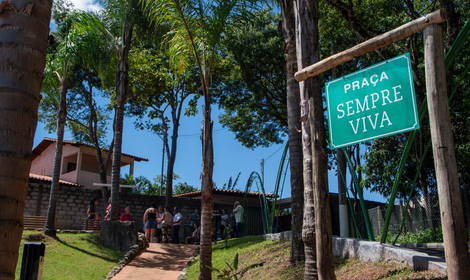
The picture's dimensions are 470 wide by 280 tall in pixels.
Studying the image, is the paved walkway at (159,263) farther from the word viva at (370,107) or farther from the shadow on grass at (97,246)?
the word viva at (370,107)

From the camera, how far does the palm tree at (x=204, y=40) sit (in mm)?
7898

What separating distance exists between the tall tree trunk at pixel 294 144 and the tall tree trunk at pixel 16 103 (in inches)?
198

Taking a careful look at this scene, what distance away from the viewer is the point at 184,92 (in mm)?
20812

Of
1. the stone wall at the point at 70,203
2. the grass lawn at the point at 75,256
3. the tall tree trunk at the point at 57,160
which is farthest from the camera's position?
the stone wall at the point at 70,203

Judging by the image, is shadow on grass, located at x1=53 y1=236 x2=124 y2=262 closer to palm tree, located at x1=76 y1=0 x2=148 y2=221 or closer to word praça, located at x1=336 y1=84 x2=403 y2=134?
palm tree, located at x1=76 y1=0 x2=148 y2=221

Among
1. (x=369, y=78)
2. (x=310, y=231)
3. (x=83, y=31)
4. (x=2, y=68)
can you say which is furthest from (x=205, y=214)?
(x=83, y=31)

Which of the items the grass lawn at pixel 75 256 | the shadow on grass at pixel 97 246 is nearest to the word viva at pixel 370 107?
the grass lawn at pixel 75 256

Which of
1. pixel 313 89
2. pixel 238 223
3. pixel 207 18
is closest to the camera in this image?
pixel 313 89

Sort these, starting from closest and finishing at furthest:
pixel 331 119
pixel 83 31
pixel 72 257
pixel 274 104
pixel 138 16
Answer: pixel 331 119, pixel 72 257, pixel 83 31, pixel 138 16, pixel 274 104

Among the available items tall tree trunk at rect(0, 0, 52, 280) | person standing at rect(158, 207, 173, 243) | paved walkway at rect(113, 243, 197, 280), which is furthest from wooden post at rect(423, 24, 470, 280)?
person standing at rect(158, 207, 173, 243)

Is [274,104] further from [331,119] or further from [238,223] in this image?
[331,119]

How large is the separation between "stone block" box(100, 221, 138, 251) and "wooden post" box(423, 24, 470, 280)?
414 inches

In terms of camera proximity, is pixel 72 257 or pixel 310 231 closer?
pixel 310 231

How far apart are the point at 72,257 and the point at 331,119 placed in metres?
8.80
